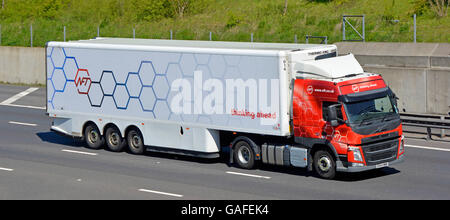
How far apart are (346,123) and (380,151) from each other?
1.13 meters

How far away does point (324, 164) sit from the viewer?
1928cm

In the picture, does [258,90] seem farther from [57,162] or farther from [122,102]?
[57,162]

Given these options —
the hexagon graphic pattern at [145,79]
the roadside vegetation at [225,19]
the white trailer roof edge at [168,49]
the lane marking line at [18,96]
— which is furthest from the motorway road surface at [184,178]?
the roadside vegetation at [225,19]

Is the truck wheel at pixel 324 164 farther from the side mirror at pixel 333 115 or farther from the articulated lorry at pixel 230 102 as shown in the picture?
the side mirror at pixel 333 115

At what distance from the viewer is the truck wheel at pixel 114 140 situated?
23.3m

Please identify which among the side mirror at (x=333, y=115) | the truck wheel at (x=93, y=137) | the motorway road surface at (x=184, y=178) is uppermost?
the side mirror at (x=333, y=115)

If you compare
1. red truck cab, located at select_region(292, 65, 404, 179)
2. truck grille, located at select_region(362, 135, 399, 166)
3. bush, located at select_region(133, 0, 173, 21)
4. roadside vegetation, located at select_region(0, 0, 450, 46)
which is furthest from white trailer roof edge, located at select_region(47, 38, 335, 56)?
bush, located at select_region(133, 0, 173, 21)

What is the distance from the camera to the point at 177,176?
66.0 ft

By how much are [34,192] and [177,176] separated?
11.6 feet

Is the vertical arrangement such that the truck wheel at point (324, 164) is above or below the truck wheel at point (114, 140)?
below

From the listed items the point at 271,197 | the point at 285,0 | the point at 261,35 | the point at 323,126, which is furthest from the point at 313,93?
the point at 285,0

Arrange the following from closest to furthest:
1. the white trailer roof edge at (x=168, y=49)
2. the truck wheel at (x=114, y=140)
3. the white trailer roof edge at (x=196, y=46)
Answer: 1. the white trailer roof edge at (x=168, y=49)
2. the white trailer roof edge at (x=196, y=46)
3. the truck wheel at (x=114, y=140)

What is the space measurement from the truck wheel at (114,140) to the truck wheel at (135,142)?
28 cm

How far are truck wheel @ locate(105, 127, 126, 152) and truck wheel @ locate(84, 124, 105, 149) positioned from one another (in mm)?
328
